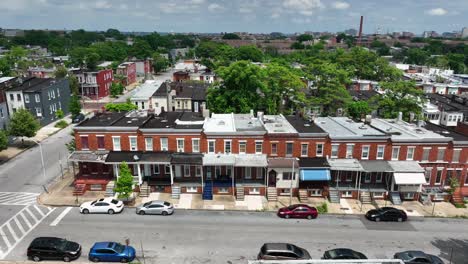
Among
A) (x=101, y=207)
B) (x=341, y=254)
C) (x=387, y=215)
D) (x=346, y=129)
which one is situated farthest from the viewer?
(x=346, y=129)

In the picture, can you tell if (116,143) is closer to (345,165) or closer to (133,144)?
(133,144)

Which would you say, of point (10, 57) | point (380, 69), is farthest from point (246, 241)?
point (10, 57)

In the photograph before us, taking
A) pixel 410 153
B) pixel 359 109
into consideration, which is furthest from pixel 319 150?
pixel 359 109

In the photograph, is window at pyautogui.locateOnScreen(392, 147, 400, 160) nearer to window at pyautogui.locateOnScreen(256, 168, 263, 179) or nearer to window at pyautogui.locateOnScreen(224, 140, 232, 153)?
window at pyautogui.locateOnScreen(256, 168, 263, 179)

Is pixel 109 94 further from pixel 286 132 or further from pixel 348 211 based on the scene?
pixel 348 211

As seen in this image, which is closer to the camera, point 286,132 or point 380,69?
point 286,132

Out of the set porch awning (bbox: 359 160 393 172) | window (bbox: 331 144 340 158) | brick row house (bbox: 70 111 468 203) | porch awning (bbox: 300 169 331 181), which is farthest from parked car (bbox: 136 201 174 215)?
porch awning (bbox: 359 160 393 172)
